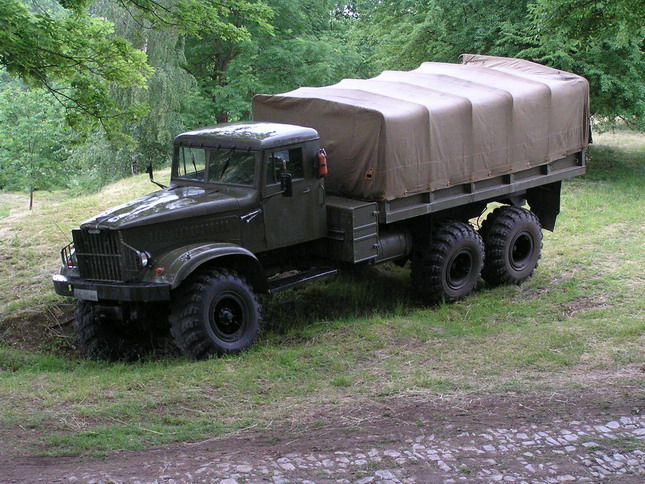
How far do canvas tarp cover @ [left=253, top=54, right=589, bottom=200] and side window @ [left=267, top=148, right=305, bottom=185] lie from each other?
0.72m

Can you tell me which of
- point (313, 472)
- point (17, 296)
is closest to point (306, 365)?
point (313, 472)

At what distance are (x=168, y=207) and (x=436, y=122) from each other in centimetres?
362

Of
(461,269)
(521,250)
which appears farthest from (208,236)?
(521,250)

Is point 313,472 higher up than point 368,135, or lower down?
lower down

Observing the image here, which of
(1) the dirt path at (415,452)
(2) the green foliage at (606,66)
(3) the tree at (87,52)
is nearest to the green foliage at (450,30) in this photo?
(2) the green foliage at (606,66)

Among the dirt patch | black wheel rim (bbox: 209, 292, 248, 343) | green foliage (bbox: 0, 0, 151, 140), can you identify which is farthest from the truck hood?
green foliage (bbox: 0, 0, 151, 140)

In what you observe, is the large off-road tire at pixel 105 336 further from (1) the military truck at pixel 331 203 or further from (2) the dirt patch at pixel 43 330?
(2) the dirt patch at pixel 43 330

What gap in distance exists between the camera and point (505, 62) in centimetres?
1251

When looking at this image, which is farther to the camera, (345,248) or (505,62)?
(505,62)

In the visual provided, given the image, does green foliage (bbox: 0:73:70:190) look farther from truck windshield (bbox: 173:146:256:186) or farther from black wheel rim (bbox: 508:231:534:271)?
black wheel rim (bbox: 508:231:534:271)

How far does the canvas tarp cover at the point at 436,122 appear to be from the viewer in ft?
31.0

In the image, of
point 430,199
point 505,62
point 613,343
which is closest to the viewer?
point 613,343

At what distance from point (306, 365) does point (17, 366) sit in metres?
3.11

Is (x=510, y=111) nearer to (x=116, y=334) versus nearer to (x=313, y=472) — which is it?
(x=116, y=334)
